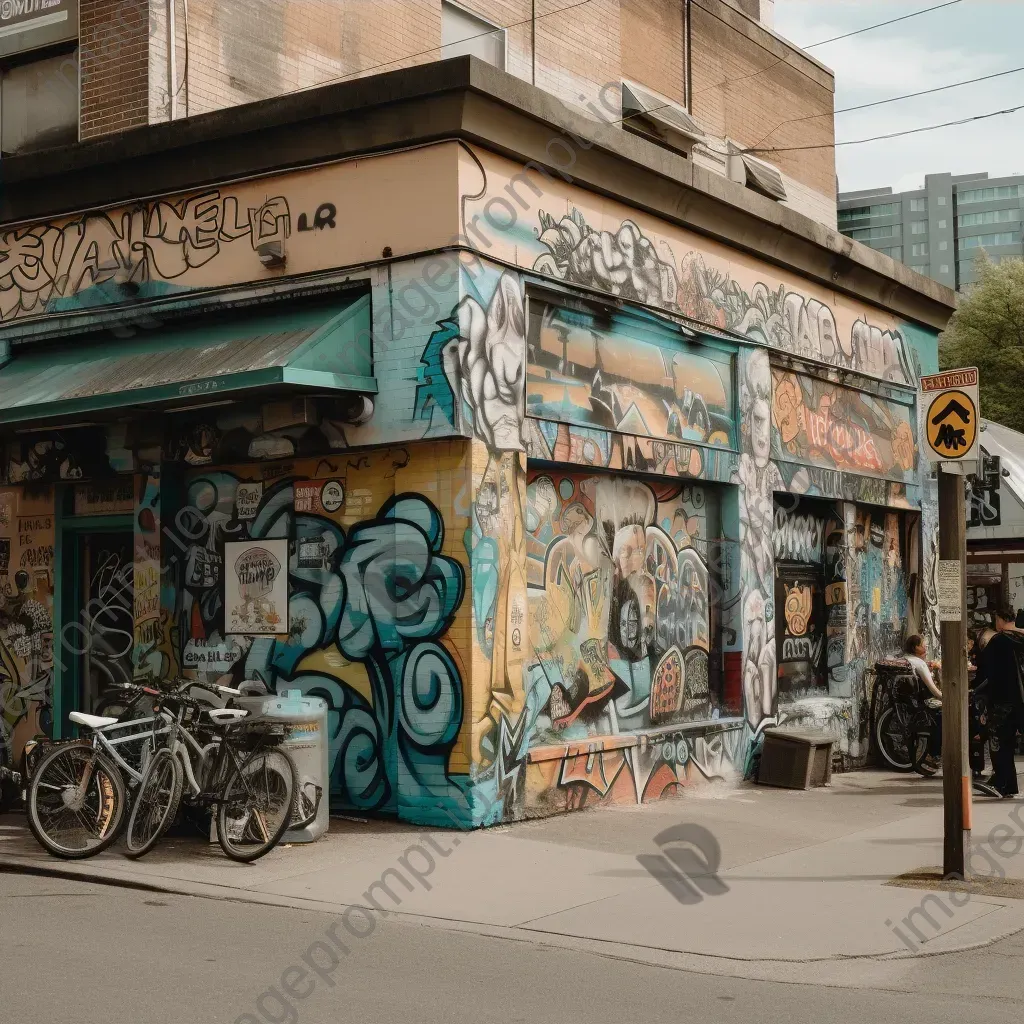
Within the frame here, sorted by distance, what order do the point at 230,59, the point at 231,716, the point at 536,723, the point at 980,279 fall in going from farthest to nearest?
the point at 980,279, the point at 230,59, the point at 536,723, the point at 231,716

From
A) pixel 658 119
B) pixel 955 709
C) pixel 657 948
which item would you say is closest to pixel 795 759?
pixel 955 709

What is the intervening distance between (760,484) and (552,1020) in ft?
30.5

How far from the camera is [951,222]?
161 m

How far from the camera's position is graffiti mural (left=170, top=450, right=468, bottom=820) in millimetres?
10695

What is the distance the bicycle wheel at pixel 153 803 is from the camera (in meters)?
9.34

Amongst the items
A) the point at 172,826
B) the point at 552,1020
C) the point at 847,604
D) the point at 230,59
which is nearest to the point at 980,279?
the point at 847,604

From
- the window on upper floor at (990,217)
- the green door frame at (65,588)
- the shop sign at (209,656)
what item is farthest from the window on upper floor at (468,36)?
the window on upper floor at (990,217)

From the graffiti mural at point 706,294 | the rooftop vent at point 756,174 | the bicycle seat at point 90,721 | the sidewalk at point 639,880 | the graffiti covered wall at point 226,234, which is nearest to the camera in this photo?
the sidewalk at point 639,880

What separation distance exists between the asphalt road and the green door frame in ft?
17.5

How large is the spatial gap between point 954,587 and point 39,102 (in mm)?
10147

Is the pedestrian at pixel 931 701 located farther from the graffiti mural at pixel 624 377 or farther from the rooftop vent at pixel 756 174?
the rooftop vent at pixel 756 174

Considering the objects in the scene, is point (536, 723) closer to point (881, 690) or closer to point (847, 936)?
point (847, 936)

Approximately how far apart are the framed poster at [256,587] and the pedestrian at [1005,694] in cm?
661

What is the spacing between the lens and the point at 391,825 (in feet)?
35.0
